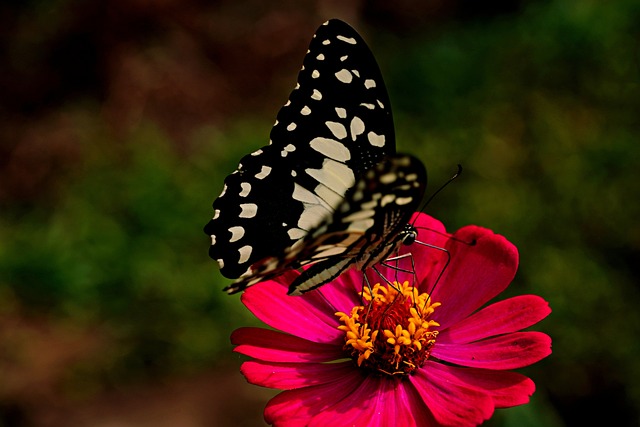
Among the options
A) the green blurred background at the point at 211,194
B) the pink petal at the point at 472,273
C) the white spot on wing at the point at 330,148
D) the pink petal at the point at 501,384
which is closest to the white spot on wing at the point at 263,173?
the white spot on wing at the point at 330,148

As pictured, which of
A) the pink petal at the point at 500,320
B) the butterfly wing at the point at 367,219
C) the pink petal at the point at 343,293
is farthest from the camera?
the pink petal at the point at 343,293

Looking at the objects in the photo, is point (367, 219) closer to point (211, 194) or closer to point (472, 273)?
point (472, 273)

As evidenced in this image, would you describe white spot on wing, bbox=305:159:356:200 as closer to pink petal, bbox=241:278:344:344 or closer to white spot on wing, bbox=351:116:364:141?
white spot on wing, bbox=351:116:364:141

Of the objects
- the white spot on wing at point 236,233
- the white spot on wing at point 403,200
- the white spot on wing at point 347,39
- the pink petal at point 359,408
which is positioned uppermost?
the white spot on wing at point 347,39

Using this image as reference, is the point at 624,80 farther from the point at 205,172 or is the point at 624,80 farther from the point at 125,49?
the point at 125,49

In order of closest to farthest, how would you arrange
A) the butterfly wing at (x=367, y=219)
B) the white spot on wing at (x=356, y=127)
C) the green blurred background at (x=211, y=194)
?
the butterfly wing at (x=367, y=219) → the white spot on wing at (x=356, y=127) → the green blurred background at (x=211, y=194)

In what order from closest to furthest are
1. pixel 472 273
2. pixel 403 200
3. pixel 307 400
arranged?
pixel 403 200
pixel 307 400
pixel 472 273

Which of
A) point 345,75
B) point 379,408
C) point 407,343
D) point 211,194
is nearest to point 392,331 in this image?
point 407,343

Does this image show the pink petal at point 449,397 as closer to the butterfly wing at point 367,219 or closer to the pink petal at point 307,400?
the pink petal at point 307,400

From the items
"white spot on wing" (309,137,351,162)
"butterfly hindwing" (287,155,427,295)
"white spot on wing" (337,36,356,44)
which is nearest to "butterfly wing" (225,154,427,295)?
"butterfly hindwing" (287,155,427,295)
